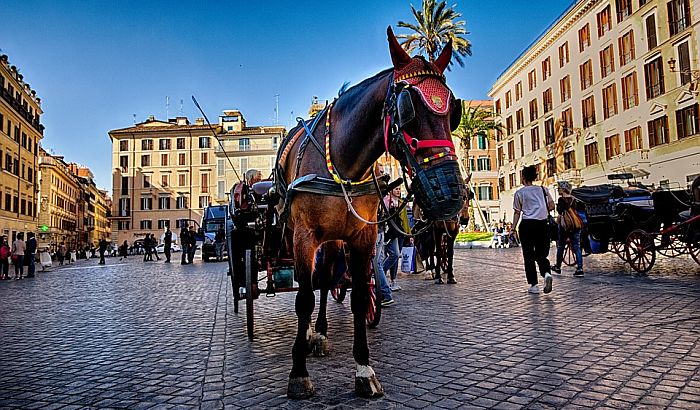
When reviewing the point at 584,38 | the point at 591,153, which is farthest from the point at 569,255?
the point at 584,38

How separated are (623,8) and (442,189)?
138ft

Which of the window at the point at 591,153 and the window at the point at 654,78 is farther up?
the window at the point at 654,78

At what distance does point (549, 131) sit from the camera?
161ft

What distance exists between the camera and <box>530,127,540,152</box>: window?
2024 inches

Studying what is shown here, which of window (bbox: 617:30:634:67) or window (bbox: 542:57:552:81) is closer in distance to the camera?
window (bbox: 617:30:634:67)

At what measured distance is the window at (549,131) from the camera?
159ft

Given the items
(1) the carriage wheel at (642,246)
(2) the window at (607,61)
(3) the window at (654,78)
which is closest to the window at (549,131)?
(2) the window at (607,61)

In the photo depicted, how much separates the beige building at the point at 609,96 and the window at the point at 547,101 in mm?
92

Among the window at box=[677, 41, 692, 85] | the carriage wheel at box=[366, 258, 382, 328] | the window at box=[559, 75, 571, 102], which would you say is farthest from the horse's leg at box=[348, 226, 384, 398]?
the window at box=[559, 75, 571, 102]

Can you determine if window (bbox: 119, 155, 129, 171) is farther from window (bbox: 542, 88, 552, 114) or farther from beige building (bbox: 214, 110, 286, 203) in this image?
window (bbox: 542, 88, 552, 114)

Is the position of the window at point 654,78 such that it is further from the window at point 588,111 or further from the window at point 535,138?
the window at point 535,138

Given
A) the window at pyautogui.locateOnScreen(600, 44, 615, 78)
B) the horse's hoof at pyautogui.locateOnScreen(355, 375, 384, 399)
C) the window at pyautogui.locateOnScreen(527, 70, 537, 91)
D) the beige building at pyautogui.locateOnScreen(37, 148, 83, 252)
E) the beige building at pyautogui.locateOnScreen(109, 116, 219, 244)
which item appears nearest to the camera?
the horse's hoof at pyautogui.locateOnScreen(355, 375, 384, 399)

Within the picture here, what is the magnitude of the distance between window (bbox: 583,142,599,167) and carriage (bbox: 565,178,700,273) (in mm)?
30886

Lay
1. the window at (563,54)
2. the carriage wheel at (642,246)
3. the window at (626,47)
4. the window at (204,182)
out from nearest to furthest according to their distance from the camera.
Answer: the carriage wheel at (642,246), the window at (626,47), the window at (563,54), the window at (204,182)
